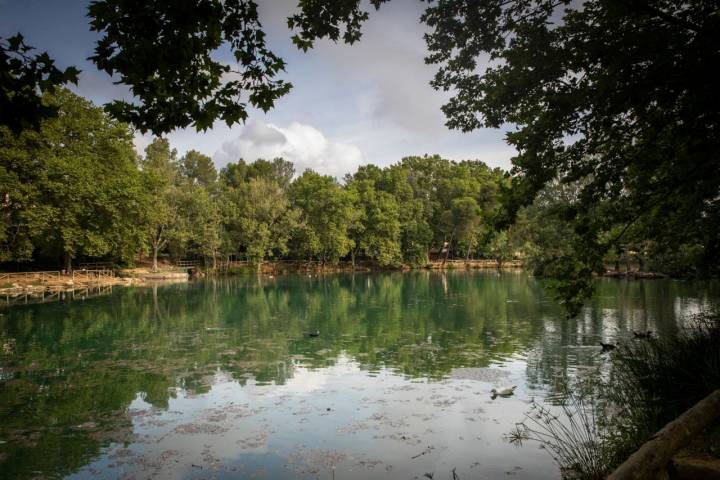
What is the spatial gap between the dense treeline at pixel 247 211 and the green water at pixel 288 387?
353 cm

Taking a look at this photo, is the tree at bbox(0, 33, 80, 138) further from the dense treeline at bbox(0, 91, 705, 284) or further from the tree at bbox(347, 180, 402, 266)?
the tree at bbox(347, 180, 402, 266)

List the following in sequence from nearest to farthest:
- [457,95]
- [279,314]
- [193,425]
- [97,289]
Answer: [457,95] < [193,425] < [279,314] < [97,289]

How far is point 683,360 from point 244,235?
2482 inches

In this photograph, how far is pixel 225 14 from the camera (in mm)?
5637

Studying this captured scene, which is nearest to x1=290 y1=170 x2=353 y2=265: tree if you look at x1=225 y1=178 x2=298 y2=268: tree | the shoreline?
x1=225 y1=178 x2=298 y2=268: tree

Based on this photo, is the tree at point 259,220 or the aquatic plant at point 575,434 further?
the tree at point 259,220

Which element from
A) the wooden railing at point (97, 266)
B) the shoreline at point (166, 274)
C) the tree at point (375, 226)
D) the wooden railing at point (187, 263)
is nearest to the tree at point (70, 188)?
the shoreline at point (166, 274)

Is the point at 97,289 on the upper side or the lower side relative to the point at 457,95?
lower

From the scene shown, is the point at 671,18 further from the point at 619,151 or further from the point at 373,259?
the point at 373,259

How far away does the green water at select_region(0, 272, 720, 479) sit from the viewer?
28.0ft

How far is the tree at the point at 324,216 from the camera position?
7094 centimetres

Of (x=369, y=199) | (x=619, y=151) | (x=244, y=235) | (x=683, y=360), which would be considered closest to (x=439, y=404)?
(x=683, y=360)

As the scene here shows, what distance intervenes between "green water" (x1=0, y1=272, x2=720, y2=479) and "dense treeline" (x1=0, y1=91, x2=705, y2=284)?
3.53 meters

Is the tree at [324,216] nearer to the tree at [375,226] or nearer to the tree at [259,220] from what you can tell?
the tree at [375,226]
